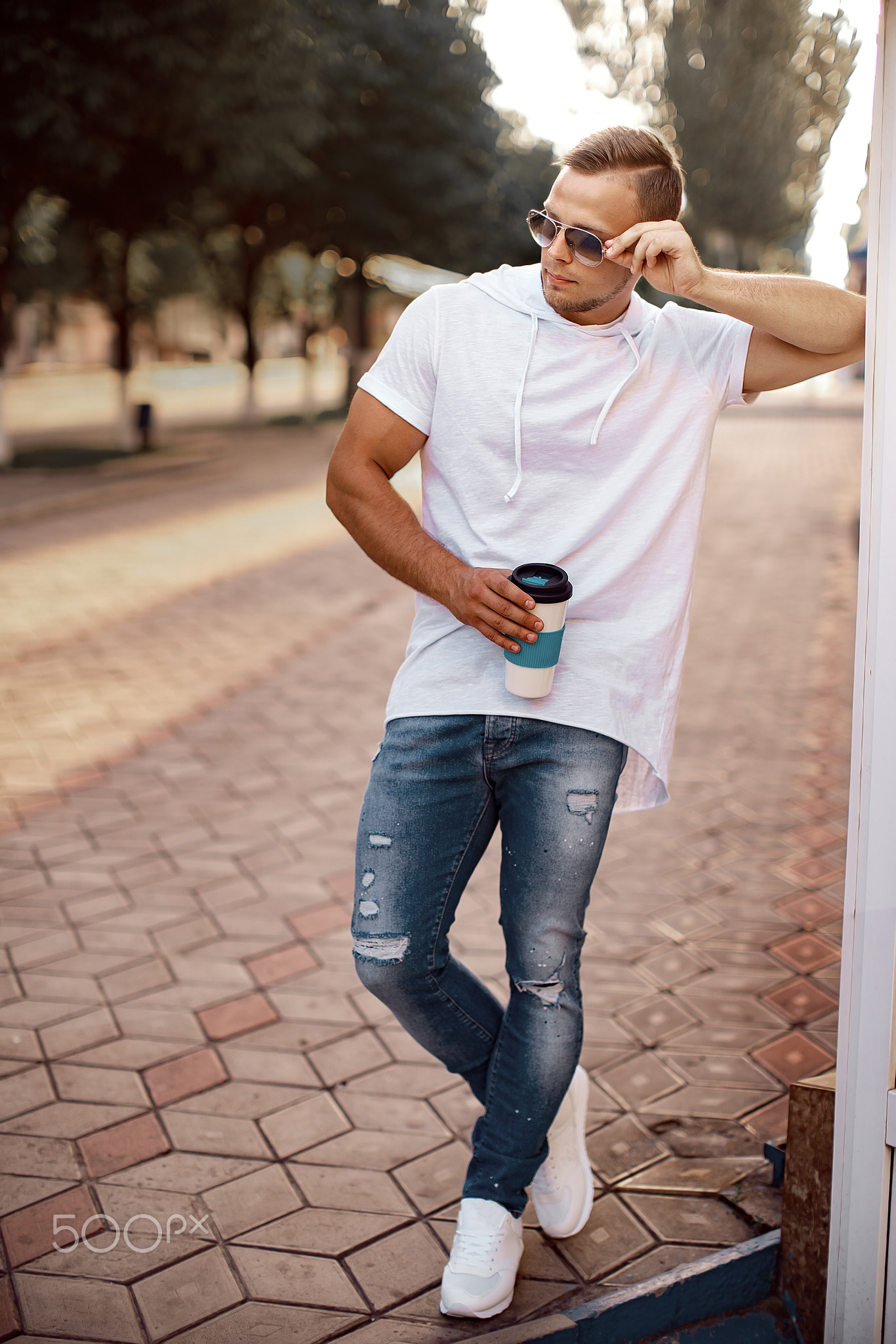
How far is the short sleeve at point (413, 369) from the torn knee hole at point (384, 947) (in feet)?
2.76

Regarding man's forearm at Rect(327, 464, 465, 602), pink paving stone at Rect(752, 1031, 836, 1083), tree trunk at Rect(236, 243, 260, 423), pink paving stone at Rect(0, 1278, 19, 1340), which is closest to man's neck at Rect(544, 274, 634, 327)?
man's forearm at Rect(327, 464, 465, 602)

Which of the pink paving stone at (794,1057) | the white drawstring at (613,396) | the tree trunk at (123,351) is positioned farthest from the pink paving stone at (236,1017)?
the tree trunk at (123,351)

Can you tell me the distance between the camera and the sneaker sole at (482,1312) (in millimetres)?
1994

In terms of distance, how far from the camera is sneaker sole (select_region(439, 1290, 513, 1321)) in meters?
1.99

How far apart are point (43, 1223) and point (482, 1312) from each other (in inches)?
34.5

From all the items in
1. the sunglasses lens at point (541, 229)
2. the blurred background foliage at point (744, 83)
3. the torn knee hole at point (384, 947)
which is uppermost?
the blurred background foliage at point (744, 83)

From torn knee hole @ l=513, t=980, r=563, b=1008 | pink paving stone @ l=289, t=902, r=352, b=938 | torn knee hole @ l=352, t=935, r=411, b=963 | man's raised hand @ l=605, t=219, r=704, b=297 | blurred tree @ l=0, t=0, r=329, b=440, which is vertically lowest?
pink paving stone @ l=289, t=902, r=352, b=938

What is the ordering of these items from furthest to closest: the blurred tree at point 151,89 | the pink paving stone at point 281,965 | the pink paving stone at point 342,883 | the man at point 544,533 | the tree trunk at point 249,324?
the tree trunk at point 249,324 → the blurred tree at point 151,89 → the pink paving stone at point 342,883 → the pink paving stone at point 281,965 → the man at point 544,533

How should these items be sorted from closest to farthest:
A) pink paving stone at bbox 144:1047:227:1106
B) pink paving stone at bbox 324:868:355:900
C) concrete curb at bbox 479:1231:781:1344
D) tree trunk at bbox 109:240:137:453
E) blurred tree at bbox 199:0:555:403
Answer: concrete curb at bbox 479:1231:781:1344
pink paving stone at bbox 144:1047:227:1106
pink paving stone at bbox 324:868:355:900
tree trunk at bbox 109:240:137:453
blurred tree at bbox 199:0:555:403

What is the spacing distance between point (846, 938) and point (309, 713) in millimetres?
3925

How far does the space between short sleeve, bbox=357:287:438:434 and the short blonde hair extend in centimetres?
32

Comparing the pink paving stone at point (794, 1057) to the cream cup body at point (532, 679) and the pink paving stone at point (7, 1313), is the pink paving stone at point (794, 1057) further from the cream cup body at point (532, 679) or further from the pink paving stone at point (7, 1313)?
the pink paving stone at point (7, 1313)

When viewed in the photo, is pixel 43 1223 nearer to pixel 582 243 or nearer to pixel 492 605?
Answer: pixel 492 605

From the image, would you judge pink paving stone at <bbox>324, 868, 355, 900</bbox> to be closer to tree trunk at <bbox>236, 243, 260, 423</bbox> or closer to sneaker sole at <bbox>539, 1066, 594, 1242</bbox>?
sneaker sole at <bbox>539, 1066, 594, 1242</bbox>
